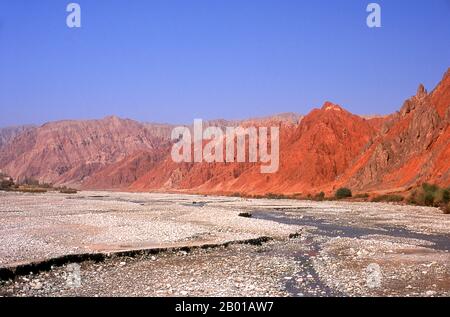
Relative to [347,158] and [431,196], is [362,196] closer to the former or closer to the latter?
[431,196]

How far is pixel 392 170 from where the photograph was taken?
6944 centimetres

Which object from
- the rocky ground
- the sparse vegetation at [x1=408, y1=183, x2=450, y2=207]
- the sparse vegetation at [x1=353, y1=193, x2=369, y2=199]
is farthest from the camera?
the sparse vegetation at [x1=353, y1=193, x2=369, y2=199]

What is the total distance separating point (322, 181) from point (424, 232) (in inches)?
2684

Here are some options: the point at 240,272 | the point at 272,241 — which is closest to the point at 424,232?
the point at 272,241

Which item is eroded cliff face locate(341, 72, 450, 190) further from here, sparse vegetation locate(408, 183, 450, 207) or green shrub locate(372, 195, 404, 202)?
sparse vegetation locate(408, 183, 450, 207)

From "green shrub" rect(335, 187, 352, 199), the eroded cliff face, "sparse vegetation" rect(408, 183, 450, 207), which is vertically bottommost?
"green shrub" rect(335, 187, 352, 199)

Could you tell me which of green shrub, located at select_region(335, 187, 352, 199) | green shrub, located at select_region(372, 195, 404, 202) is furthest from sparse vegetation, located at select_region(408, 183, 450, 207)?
green shrub, located at select_region(335, 187, 352, 199)

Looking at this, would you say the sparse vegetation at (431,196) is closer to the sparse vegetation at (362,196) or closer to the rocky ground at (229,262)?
the sparse vegetation at (362,196)

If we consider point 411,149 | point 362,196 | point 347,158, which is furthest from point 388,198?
point 347,158

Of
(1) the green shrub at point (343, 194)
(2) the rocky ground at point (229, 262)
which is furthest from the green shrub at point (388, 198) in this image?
(2) the rocky ground at point (229, 262)

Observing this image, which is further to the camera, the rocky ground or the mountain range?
the mountain range

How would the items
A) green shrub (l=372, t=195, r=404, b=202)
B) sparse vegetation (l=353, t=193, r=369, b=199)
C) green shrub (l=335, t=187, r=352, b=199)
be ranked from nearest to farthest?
green shrub (l=372, t=195, r=404, b=202) → sparse vegetation (l=353, t=193, r=369, b=199) → green shrub (l=335, t=187, r=352, b=199)
